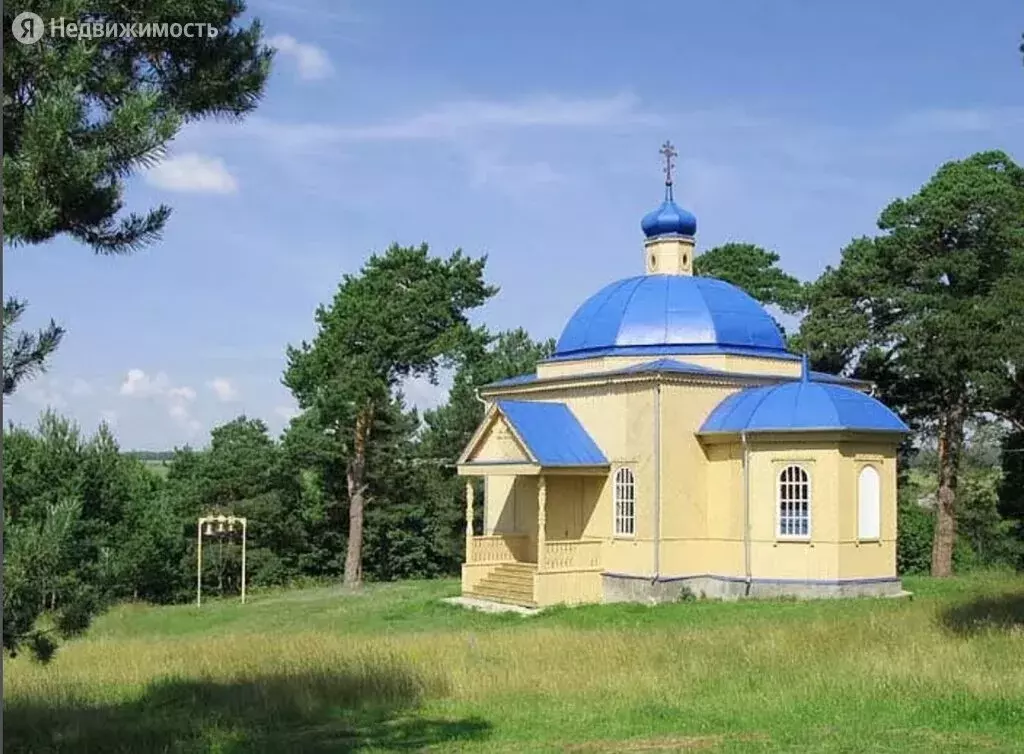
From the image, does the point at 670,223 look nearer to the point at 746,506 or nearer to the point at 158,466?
the point at 746,506

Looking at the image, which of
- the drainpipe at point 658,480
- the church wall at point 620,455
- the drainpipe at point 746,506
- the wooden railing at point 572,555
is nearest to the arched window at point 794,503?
the drainpipe at point 746,506

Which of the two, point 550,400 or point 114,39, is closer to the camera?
point 114,39

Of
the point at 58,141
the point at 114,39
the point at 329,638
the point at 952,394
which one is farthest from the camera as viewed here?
the point at 952,394

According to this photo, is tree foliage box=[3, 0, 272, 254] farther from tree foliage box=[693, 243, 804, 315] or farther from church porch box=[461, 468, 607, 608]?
tree foliage box=[693, 243, 804, 315]

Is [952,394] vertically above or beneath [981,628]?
above

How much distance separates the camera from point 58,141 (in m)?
6.85

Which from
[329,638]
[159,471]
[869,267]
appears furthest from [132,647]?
[159,471]

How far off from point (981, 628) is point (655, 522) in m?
8.45

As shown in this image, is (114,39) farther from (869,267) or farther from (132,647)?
(869,267)

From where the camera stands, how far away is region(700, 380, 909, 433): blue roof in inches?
893

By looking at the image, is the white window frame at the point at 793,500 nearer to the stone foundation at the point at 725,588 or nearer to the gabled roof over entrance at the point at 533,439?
the stone foundation at the point at 725,588

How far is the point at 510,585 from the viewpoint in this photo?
991 inches

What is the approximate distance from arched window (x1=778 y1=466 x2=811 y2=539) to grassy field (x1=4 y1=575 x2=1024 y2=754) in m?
3.36

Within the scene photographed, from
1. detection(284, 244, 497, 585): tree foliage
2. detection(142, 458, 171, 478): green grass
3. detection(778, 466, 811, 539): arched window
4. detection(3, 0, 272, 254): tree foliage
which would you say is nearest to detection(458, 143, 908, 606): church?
detection(778, 466, 811, 539): arched window
